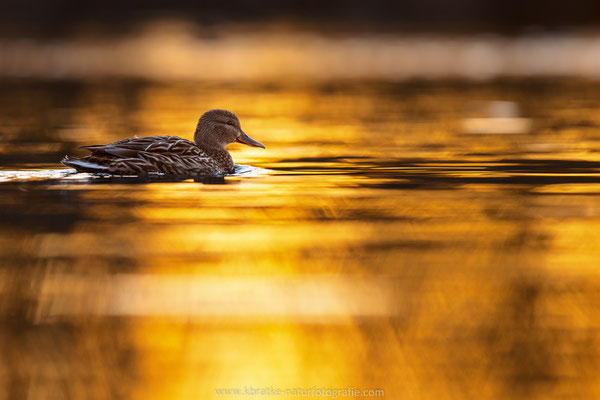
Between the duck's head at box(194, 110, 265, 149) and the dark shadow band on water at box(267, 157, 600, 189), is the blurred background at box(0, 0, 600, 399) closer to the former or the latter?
the dark shadow band on water at box(267, 157, 600, 189)

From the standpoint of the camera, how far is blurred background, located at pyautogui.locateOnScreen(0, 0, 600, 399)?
590cm

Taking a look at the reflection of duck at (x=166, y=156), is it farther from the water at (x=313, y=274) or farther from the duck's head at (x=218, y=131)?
the water at (x=313, y=274)

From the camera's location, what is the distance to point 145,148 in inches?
474

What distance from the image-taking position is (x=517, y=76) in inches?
1192

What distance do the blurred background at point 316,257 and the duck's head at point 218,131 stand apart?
450mm

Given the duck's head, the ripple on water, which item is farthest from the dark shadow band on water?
the ripple on water

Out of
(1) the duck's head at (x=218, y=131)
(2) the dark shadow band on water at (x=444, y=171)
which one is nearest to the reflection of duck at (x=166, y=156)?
(1) the duck's head at (x=218, y=131)

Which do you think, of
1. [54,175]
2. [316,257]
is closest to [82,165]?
[54,175]

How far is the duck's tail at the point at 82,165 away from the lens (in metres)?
11.6

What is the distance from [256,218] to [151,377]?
13.0ft

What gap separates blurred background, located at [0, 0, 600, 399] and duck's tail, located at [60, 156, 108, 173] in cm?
12

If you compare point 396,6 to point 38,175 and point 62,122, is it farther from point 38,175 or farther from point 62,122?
point 38,175

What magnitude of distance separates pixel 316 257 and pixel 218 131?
5.10m

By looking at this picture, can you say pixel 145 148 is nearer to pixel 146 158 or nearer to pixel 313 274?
pixel 146 158
